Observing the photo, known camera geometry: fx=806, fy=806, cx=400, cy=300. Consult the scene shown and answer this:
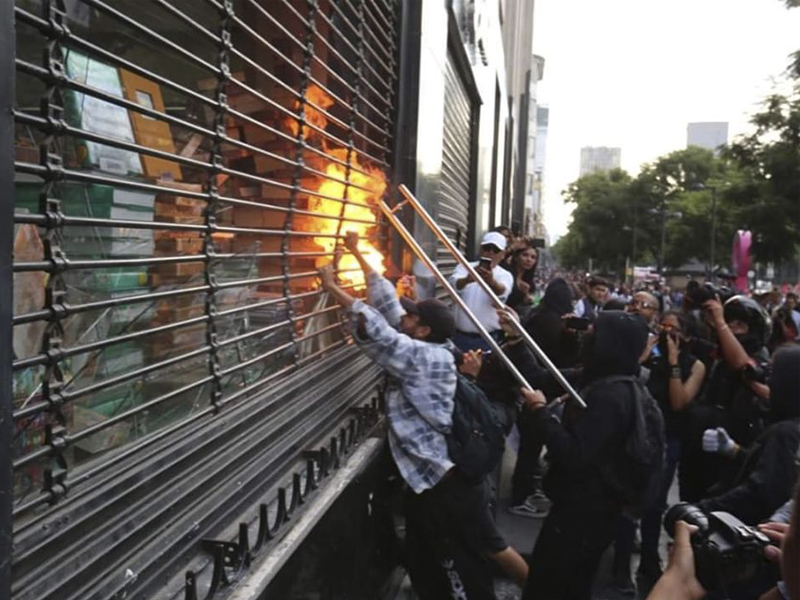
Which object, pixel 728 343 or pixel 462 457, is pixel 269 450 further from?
pixel 728 343

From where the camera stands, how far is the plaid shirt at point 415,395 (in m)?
3.97

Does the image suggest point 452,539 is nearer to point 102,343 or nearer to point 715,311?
point 715,311

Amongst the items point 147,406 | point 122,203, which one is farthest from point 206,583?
point 122,203

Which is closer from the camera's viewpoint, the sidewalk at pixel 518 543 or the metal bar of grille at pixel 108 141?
the metal bar of grille at pixel 108 141

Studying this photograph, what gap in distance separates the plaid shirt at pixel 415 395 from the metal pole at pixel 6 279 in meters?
2.44

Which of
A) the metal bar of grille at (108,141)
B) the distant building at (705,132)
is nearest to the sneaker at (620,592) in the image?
the metal bar of grille at (108,141)

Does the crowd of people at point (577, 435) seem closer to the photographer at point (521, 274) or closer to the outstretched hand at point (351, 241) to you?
the outstretched hand at point (351, 241)

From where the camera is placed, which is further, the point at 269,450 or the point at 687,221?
the point at 687,221

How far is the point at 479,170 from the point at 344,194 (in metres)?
8.38

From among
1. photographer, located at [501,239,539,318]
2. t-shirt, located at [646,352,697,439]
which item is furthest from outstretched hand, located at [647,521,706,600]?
photographer, located at [501,239,539,318]

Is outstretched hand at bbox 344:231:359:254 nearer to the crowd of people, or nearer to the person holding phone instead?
the crowd of people

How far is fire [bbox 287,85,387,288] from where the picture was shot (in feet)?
13.6

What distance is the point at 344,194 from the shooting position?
4.54 meters

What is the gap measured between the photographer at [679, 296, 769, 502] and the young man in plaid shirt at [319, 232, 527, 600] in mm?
Result: 1602
